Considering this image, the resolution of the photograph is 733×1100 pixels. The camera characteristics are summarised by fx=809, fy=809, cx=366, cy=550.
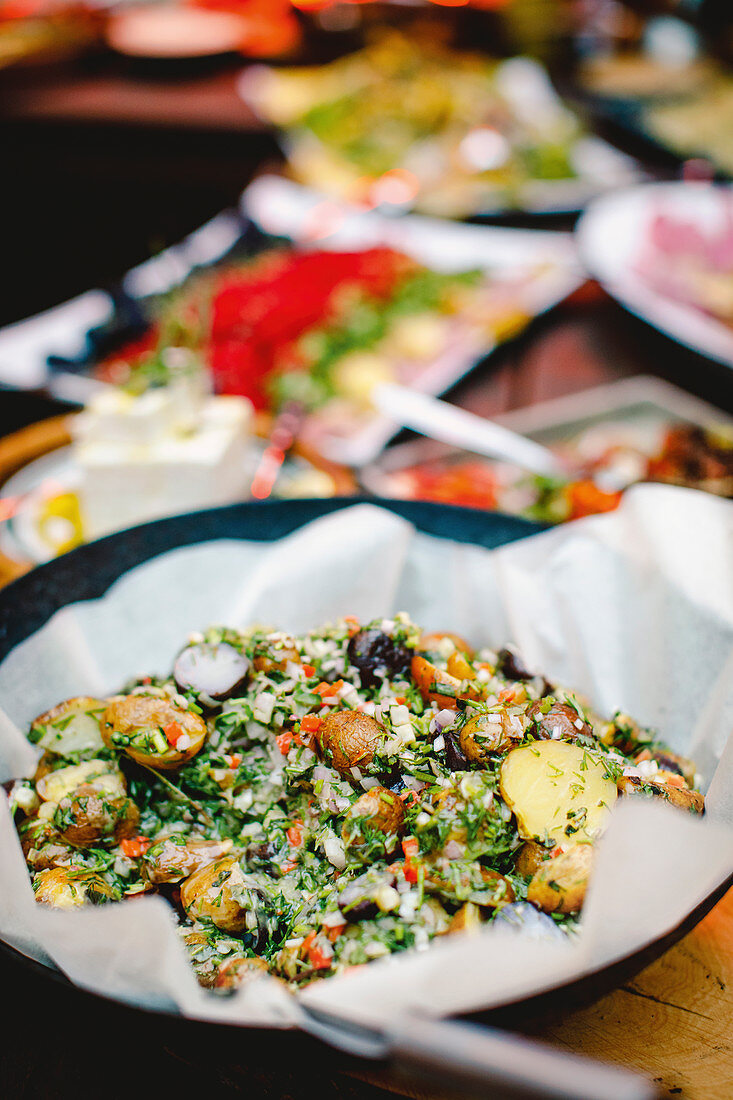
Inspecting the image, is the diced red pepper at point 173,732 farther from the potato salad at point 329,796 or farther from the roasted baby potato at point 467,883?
the roasted baby potato at point 467,883

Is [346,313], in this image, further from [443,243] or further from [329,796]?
[329,796]

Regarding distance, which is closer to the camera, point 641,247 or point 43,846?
point 43,846

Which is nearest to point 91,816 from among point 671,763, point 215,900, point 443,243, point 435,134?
point 215,900

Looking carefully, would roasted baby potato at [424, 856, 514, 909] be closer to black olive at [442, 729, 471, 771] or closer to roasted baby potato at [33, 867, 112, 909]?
black olive at [442, 729, 471, 771]

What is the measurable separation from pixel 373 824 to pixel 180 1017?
0.75 feet

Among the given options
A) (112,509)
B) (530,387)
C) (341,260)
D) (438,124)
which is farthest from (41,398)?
(438,124)

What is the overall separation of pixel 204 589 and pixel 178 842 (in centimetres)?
41

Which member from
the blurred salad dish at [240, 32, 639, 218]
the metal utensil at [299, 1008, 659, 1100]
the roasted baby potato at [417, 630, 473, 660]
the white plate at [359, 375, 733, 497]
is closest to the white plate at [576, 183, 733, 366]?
the white plate at [359, 375, 733, 497]

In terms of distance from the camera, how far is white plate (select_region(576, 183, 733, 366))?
2.10 m

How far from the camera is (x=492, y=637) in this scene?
→ 3.70 ft

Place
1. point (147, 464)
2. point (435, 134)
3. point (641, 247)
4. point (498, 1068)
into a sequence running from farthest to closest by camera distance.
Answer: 1. point (435, 134)
2. point (641, 247)
3. point (147, 464)
4. point (498, 1068)

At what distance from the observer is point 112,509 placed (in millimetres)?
1558

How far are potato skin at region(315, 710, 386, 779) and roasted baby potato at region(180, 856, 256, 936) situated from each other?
0.14 m

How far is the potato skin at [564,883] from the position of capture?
70 cm
